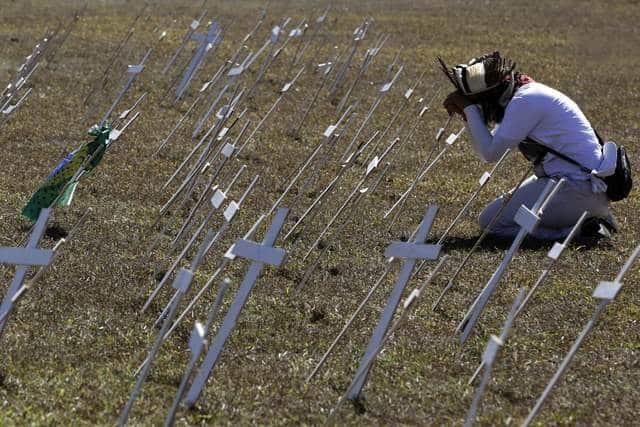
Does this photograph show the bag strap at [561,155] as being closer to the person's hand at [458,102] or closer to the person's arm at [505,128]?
the person's arm at [505,128]

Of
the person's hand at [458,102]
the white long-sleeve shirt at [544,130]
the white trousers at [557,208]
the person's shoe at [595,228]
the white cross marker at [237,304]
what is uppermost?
the white cross marker at [237,304]

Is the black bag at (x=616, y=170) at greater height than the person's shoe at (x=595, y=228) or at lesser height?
greater

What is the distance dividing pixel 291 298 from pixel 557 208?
99.6 inches

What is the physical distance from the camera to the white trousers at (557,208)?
26.8 ft

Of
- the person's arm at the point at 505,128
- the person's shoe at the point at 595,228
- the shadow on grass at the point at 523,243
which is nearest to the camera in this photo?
the person's arm at the point at 505,128

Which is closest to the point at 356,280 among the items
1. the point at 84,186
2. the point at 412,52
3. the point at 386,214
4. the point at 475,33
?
the point at 386,214

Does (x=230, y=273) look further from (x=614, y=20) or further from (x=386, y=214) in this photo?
(x=614, y=20)

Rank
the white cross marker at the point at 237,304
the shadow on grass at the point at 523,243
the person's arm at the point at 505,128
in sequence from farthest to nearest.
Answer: the shadow on grass at the point at 523,243
the person's arm at the point at 505,128
the white cross marker at the point at 237,304

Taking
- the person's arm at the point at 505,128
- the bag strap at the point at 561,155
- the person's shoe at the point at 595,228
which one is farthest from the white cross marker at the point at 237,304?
the person's shoe at the point at 595,228

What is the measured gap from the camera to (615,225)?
842cm

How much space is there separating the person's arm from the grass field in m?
0.77

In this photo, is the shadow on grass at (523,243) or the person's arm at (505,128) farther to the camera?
the shadow on grass at (523,243)

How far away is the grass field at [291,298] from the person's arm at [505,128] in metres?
0.77

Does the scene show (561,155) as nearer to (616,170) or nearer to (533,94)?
(616,170)
